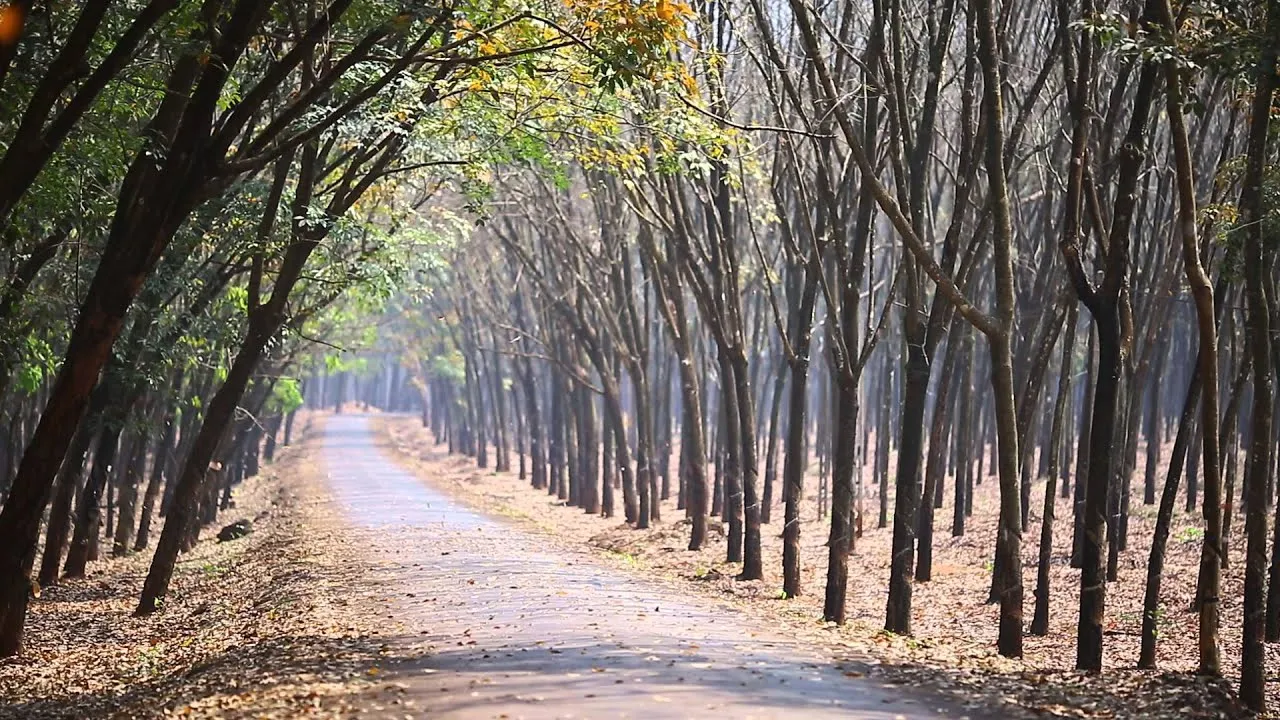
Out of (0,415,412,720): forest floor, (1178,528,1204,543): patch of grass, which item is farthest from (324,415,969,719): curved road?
(1178,528,1204,543): patch of grass

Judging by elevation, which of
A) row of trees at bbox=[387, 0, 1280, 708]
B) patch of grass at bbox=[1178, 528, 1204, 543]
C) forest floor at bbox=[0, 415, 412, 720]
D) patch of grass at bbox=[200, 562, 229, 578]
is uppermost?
row of trees at bbox=[387, 0, 1280, 708]

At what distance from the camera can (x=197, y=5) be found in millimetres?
13773

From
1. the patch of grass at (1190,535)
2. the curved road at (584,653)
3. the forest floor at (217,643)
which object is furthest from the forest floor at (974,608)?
the forest floor at (217,643)

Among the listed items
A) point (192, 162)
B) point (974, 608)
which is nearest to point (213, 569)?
point (974, 608)

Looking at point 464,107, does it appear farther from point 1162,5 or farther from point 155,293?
point 1162,5

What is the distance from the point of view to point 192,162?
11.6 metres

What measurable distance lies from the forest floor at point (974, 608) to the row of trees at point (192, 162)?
5.74 meters

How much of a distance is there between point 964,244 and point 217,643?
1779 centimetres

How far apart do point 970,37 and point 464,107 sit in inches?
236

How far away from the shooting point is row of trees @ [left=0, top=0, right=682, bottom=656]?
38.0 ft

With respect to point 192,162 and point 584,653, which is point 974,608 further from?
point 192,162

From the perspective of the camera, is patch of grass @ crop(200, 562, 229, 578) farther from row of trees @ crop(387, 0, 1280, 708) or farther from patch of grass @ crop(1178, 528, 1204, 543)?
patch of grass @ crop(1178, 528, 1204, 543)

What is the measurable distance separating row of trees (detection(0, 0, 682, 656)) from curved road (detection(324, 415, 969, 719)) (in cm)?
373

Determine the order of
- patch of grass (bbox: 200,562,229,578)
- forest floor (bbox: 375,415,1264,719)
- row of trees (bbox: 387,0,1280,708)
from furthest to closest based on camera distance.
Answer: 1. patch of grass (bbox: 200,562,229,578)
2. row of trees (bbox: 387,0,1280,708)
3. forest floor (bbox: 375,415,1264,719)
